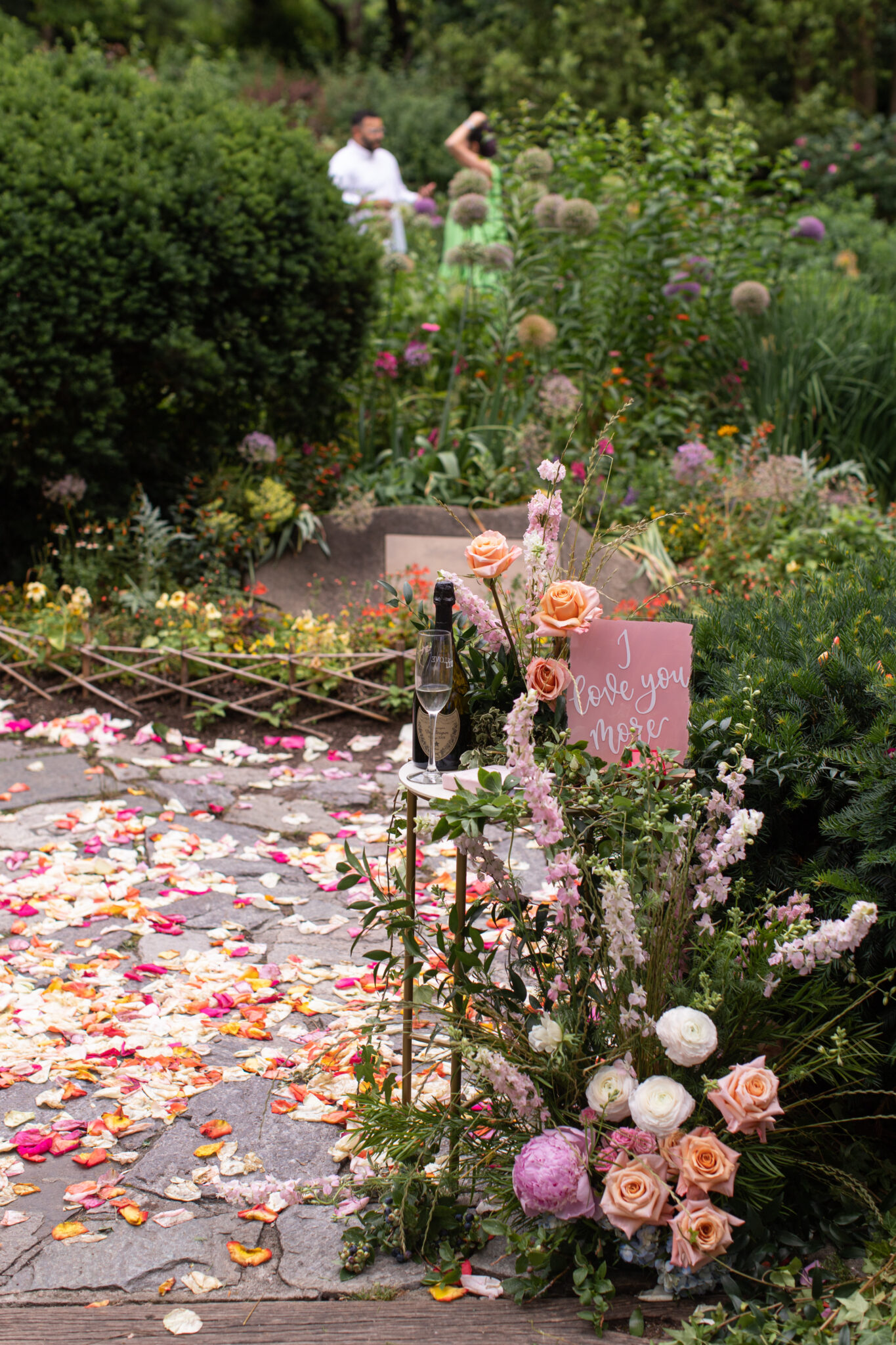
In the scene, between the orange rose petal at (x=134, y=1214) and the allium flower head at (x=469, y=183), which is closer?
the orange rose petal at (x=134, y=1214)

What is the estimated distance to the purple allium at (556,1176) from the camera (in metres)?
1.60

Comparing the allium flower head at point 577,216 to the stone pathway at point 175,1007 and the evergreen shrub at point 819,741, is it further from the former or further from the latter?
the evergreen shrub at point 819,741

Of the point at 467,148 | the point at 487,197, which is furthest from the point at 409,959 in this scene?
the point at 467,148

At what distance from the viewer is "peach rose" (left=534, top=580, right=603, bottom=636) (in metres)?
1.79

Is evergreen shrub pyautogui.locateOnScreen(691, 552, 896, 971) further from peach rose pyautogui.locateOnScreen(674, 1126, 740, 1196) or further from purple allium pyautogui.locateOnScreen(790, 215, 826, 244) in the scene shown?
purple allium pyautogui.locateOnScreen(790, 215, 826, 244)

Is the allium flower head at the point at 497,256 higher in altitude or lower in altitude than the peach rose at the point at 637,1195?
higher

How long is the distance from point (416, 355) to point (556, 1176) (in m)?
5.22

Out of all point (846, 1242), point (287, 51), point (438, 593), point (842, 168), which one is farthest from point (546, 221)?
point (287, 51)

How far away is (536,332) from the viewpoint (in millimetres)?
5801

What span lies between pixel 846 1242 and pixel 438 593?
126 cm

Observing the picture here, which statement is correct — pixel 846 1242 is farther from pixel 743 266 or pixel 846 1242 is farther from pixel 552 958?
pixel 743 266

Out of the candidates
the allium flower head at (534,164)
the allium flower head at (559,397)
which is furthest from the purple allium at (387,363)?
the allium flower head at (534,164)

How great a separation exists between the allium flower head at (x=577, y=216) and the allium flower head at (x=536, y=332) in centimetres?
54

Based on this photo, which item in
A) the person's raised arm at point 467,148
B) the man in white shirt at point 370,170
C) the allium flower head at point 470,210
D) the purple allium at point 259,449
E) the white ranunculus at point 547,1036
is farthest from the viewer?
the person's raised arm at point 467,148
